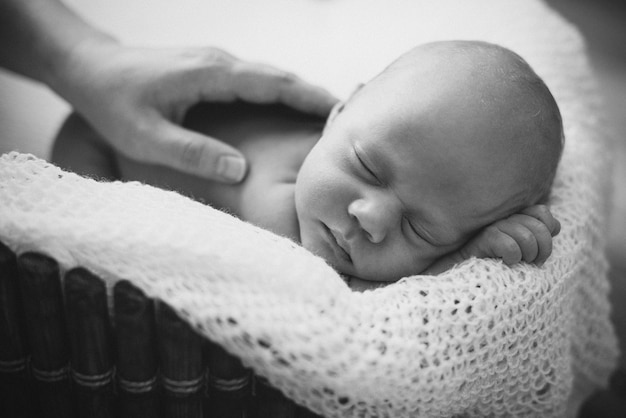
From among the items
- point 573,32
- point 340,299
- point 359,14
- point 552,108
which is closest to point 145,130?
point 340,299

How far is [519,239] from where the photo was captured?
2.28 ft

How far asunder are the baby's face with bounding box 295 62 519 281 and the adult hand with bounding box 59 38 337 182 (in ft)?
0.58

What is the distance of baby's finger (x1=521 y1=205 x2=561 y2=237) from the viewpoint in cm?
72

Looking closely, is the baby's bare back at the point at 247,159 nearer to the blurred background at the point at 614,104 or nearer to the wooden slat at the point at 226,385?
the wooden slat at the point at 226,385

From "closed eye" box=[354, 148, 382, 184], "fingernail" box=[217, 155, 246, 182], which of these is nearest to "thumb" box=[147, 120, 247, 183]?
"fingernail" box=[217, 155, 246, 182]

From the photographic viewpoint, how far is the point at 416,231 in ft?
2.42

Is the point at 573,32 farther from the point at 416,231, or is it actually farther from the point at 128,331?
the point at 128,331

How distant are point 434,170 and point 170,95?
44cm

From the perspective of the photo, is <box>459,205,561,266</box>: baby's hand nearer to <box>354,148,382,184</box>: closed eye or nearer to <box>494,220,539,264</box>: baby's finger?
<box>494,220,539,264</box>: baby's finger

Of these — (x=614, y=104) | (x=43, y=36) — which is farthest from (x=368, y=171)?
(x=614, y=104)

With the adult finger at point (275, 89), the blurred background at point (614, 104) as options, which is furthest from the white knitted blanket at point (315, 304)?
the blurred background at point (614, 104)

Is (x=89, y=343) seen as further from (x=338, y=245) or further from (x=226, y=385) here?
(x=338, y=245)

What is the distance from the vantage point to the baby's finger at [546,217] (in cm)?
72

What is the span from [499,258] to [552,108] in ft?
0.68
